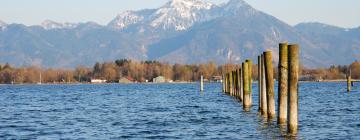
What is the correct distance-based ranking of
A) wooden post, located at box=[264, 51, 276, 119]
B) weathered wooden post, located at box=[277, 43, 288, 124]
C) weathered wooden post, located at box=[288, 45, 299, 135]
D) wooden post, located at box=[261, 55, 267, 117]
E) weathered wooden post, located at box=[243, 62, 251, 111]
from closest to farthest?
weathered wooden post, located at box=[288, 45, 299, 135] < weathered wooden post, located at box=[277, 43, 288, 124] < wooden post, located at box=[264, 51, 276, 119] < wooden post, located at box=[261, 55, 267, 117] < weathered wooden post, located at box=[243, 62, 251, 111]

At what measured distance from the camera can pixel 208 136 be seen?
34.6 m

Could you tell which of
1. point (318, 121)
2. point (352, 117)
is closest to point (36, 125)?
point (318, 121)

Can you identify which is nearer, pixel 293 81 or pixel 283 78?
pixel 293 81

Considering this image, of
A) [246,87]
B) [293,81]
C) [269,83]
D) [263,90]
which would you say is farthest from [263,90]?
[246,87]

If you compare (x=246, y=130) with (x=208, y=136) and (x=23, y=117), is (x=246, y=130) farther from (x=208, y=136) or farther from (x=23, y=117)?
(x=23, y=117)

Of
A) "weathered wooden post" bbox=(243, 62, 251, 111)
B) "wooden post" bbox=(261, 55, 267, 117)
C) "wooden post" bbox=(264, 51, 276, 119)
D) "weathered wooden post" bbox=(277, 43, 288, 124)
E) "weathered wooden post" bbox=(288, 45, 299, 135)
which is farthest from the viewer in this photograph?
"weathered wooden post" bbox=(243, 62, 251, 111)

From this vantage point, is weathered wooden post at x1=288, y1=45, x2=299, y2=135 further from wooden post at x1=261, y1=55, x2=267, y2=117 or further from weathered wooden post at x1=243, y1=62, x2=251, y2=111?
weathered wooden post at x1=243, y1=62, x2=251, y2=111

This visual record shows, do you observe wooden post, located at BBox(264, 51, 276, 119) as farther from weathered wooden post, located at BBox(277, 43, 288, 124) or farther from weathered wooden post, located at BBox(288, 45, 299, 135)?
weathered wooden post, located at BBox(288, 45, 299, 135)

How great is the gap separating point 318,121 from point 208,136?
1010 centimetres

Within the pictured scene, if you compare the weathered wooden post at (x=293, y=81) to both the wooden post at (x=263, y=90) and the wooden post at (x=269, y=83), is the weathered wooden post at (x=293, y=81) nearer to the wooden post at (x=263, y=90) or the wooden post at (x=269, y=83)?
the wooden post at (x=269, y=83)

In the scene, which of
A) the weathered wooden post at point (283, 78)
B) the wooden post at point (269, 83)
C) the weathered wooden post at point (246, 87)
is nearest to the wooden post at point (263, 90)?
the wooden post at point (269, 83)

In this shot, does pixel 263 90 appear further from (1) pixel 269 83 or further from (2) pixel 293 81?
(2) pixel 293 81

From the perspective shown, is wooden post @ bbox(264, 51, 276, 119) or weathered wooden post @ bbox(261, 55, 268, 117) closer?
wooden post @ bbox(264, 51, 276, 119)

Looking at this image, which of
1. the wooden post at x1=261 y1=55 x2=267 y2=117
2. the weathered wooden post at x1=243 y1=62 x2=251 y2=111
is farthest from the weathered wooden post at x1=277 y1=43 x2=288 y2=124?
the weathered wooden post at x1=243 y1=62 x2=251 y2=111
